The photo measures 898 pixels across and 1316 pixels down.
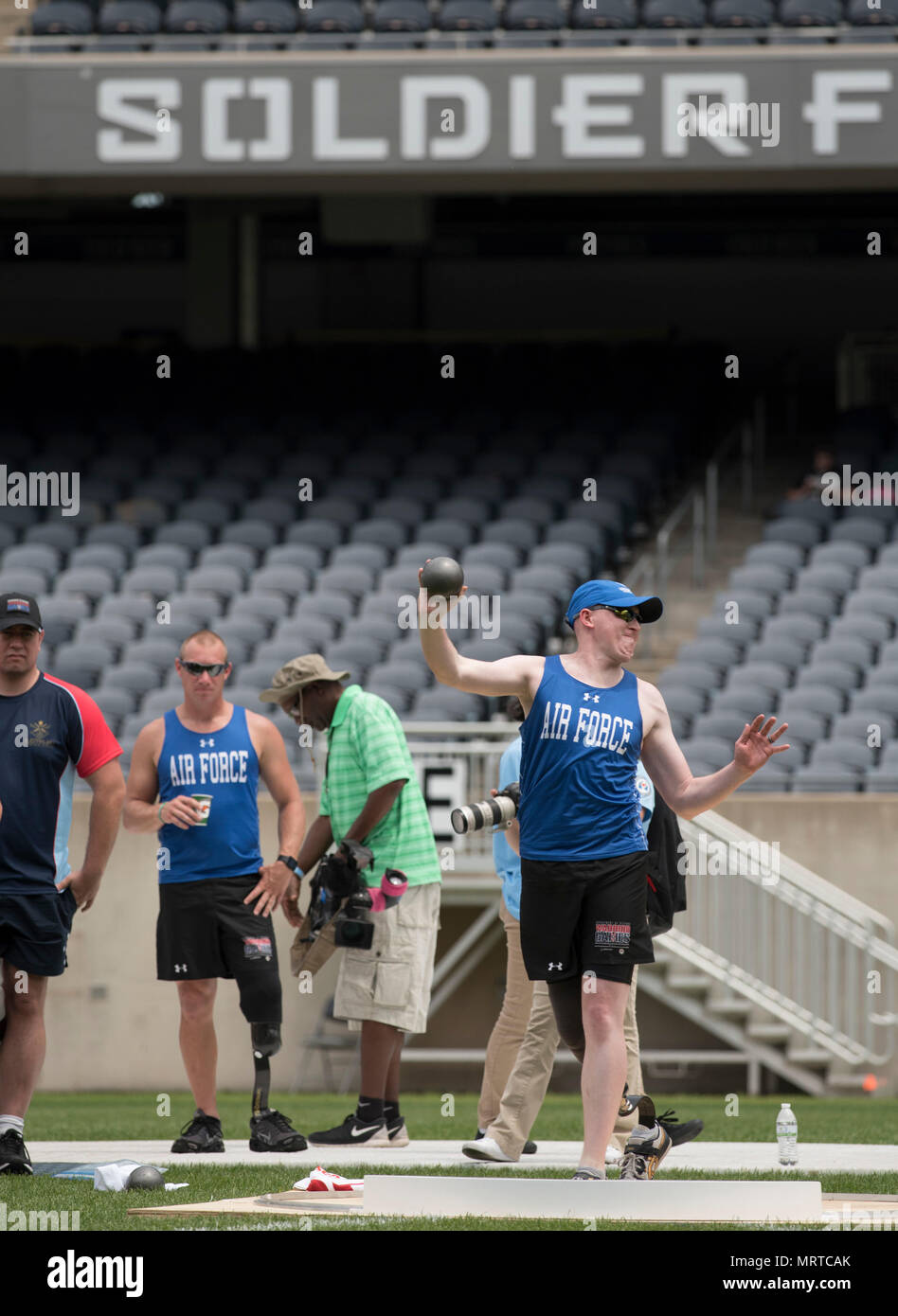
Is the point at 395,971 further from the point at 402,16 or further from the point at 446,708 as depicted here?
the point at 402,16

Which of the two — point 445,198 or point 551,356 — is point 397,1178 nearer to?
point 551,356

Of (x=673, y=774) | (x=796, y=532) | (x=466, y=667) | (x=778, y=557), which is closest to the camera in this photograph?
(x=466, y=667)

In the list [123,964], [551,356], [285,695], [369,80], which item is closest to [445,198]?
[551,356]

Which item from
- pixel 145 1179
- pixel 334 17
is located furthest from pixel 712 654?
pixel 145 1179

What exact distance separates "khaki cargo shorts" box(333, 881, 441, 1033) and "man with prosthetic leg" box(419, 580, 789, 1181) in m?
1.68

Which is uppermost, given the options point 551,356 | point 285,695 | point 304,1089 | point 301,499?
point 551,356

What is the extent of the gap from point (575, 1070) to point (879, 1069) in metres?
2.06

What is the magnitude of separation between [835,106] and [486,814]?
1190cm

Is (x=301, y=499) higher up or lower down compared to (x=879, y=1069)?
higher up

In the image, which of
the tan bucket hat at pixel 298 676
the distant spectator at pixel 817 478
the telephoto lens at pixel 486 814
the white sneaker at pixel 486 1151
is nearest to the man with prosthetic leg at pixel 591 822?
the telephoto lens at pixel 486 814

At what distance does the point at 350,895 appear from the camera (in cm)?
809

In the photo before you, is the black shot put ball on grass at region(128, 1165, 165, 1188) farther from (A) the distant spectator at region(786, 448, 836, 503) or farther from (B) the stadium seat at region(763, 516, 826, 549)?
(A) the distant spectator at region(786, 448, 836, 503)
